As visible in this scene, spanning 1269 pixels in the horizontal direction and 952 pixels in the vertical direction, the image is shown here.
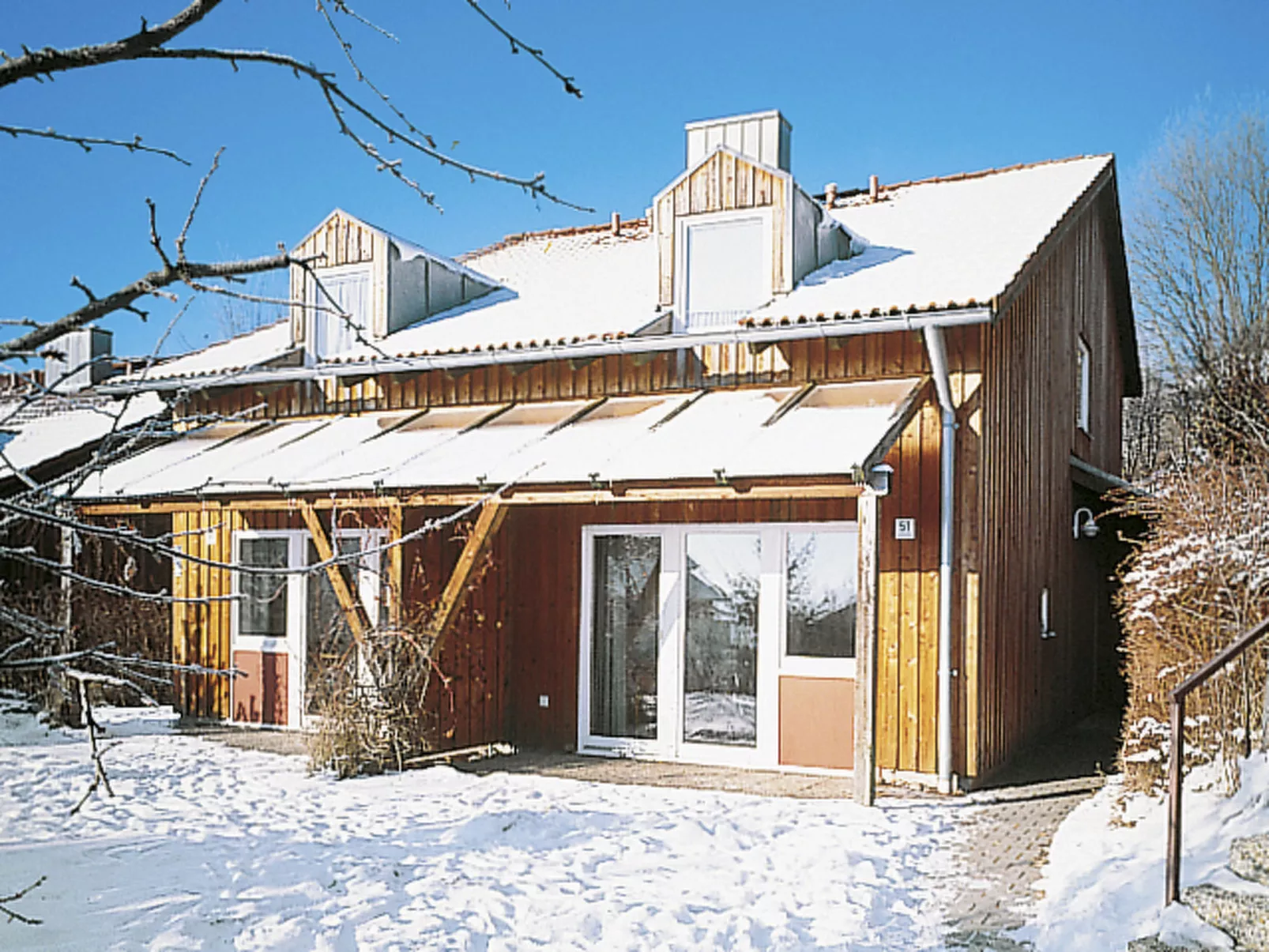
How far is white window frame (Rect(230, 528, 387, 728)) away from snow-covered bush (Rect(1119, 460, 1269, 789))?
705 centimetres

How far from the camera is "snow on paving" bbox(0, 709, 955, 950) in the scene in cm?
602

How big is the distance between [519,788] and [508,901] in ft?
10.1

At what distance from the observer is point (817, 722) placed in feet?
33.4

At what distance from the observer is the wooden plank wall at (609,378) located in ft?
33.9

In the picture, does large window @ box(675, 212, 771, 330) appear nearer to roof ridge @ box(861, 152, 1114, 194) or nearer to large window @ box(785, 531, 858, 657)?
large window @ box(785, 531, 858, 657)

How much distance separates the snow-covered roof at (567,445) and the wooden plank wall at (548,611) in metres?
1.00

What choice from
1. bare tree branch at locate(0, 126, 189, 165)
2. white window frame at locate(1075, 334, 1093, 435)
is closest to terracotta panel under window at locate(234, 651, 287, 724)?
white window frame at locate(1075, 334, 1093, 435)

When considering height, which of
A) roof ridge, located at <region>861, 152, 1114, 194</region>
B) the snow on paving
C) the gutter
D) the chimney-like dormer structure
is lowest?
the snow on paving

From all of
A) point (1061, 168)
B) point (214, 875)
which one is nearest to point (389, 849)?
point (214, 875)

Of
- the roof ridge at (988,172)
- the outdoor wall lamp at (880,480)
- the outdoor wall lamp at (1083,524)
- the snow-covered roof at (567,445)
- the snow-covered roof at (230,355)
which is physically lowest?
the outdoor wall lamp at (1083,524)

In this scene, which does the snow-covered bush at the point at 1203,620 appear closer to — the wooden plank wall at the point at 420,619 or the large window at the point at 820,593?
the large window at the point at 820,593

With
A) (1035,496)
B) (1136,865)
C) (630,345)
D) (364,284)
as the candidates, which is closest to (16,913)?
(1136,865)

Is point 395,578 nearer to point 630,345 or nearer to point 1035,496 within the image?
point 630,345

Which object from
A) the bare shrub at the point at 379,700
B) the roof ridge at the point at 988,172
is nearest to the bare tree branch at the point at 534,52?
the bare shrub at the point at 379,700
